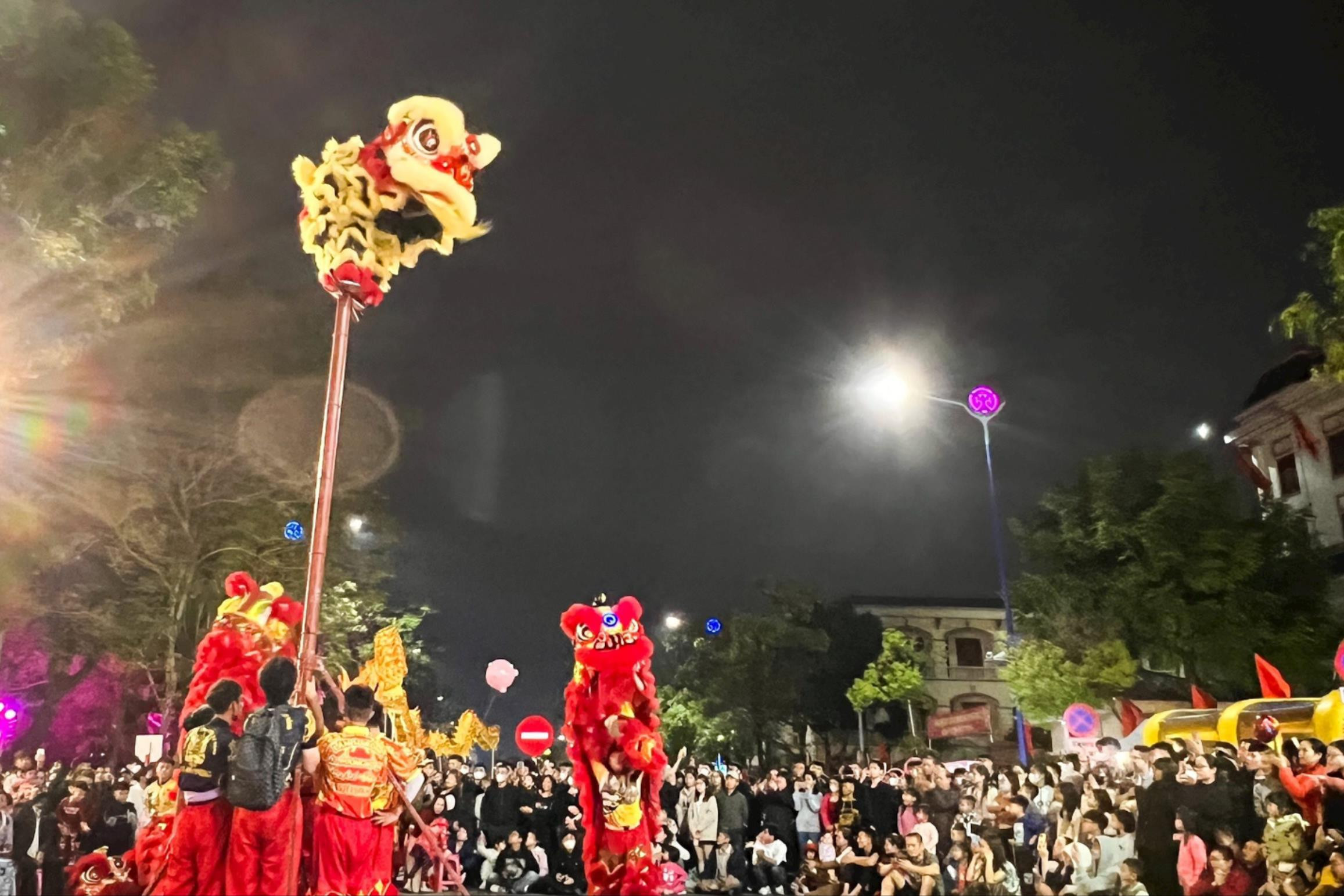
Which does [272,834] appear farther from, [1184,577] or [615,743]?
[1184,577]

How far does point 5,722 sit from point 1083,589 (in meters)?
27.1

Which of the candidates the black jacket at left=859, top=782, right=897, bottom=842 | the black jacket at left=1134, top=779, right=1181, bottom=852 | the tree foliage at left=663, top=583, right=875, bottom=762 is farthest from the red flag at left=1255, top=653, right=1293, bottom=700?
the tree foliage at left=663, top=583, right=875, bottom=762

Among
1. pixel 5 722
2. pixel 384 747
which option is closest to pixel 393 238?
pixel 384 747

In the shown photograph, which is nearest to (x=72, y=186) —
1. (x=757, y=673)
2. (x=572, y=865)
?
(x=572, y=865)

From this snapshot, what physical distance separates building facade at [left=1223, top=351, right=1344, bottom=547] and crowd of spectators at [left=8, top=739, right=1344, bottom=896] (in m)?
17.6

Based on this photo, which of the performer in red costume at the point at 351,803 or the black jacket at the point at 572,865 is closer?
the performer in red costume at the point at 351,803

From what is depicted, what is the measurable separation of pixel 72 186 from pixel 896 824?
41.8 feet

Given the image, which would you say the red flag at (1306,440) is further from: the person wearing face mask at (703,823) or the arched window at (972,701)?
the person wearing face mask at (703,823)

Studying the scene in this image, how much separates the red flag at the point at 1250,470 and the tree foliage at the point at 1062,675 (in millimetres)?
11932

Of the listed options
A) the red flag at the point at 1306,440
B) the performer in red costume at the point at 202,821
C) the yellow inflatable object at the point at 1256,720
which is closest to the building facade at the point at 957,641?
the red flag at the point at 1306,440

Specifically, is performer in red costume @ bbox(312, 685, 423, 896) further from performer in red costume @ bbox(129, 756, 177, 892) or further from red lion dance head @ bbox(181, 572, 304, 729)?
red lion dance head @ bbox(181, 572, 304, 729)

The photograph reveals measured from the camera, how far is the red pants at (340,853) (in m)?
6.21

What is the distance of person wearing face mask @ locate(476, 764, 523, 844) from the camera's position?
475 inches

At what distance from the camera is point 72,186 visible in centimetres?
1261
